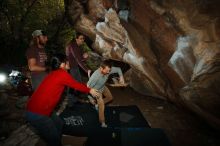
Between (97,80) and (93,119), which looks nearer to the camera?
(97,80)

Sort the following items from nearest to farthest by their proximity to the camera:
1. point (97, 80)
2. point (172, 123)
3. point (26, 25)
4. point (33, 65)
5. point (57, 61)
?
1. point (57, 61)
2. point (33, 65)
3. point (97, 80)
4. point (172, 123)
5. point (26, 25)

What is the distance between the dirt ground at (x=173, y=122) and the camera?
664 centimetres

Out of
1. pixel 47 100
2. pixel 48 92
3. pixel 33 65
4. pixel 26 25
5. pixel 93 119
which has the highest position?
pixel 26 25

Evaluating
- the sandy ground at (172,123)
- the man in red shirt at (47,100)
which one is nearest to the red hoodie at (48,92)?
the man in red shirt at (47,100)

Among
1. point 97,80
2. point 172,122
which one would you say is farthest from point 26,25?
point 172,122

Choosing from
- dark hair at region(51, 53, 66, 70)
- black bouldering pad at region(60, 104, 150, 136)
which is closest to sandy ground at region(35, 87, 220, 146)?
black bouldering pad at region(60, 104, 150, 136)

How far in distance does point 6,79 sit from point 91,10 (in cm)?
598

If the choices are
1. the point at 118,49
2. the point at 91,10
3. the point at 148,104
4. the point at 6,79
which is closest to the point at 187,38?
the point at 148,104

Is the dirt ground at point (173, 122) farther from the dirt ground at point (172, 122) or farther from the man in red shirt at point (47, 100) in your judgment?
the man in red shirt at point (47, 100)

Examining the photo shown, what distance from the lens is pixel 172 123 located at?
768cm

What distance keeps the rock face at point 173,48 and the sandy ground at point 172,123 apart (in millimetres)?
387

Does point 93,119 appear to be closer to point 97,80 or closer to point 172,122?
point 97,80

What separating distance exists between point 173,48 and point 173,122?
83.8 inches

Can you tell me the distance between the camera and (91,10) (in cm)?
1443
